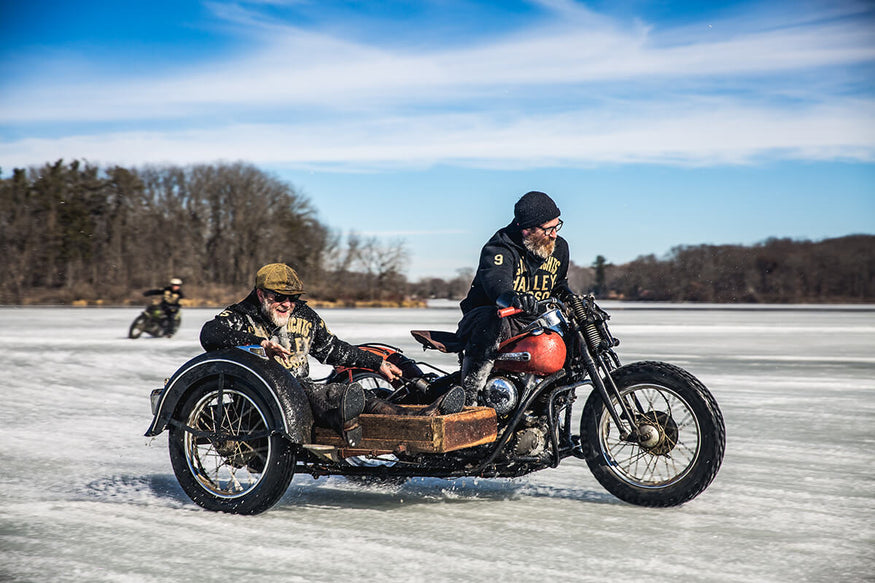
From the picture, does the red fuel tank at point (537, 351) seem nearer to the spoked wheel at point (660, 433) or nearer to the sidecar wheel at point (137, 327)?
the spoked wheel at point (660, 433)

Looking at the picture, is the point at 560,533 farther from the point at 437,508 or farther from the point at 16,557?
the point at 16,557

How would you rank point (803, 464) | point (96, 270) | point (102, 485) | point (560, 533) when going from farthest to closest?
point (96, 270) < point (803, 464) < point (102, 485) < point (560, 533)

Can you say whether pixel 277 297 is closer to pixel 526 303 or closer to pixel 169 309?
pixel 526 303

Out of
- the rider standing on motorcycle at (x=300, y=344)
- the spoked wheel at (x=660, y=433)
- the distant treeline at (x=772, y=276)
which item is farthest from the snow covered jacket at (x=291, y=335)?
the distant treeline at (x=772, y=276)

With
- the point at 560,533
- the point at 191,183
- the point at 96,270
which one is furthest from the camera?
the point at 191,183

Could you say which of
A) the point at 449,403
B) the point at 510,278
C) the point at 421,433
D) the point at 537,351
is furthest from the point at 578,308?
the point at 421,433

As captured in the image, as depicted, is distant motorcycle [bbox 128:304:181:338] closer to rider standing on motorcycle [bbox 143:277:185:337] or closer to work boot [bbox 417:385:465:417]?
rider standing on motorcycle [bbox 143:277:185:337]

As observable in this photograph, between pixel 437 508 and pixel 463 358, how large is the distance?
855 millimetres

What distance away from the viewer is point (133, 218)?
3066 inches

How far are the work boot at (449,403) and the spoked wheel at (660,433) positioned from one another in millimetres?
716

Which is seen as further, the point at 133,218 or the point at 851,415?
the point at 133,218

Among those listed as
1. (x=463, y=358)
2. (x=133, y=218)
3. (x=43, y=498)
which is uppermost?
(x=133, y=218)

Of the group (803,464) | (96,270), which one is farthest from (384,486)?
(96,270)

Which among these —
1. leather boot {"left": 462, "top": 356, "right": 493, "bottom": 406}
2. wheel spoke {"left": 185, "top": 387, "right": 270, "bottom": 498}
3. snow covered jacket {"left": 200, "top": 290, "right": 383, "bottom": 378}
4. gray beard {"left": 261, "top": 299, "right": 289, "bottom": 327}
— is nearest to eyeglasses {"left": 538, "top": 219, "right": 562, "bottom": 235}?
leather boot {"left": 462, "top": 356, "right": 493, "bottom": 406}
